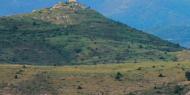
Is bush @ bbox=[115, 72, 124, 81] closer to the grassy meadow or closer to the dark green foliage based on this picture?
the grassy meadow

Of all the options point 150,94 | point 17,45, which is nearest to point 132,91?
point 150,94

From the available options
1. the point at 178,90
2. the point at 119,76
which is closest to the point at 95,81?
the point at 119,76

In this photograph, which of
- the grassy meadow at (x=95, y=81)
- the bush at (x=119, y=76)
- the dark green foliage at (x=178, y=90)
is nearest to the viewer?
the dark green foliage at (x=178, y=90)

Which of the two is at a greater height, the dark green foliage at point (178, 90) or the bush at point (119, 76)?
the bush at point (119, 76)

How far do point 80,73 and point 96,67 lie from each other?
14.5 metres

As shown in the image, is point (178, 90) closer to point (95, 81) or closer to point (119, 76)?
point (95, 81)

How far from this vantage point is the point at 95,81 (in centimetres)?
13200

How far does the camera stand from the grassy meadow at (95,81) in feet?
401

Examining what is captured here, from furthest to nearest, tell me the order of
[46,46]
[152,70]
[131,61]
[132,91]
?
[46,46]
[131,61]
[152,70]
[132,91]

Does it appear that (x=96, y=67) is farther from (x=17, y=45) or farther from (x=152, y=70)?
(x=17, y=45)

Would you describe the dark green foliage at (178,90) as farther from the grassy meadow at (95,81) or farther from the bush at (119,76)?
the bush at (119,76)

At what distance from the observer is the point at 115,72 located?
141 meters

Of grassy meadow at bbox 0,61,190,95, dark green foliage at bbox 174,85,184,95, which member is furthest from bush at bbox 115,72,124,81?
dark green foliage at bbox 174,85,184,95

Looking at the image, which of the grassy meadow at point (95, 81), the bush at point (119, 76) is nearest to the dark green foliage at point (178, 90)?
the grassy meadow at point (95, 81)
